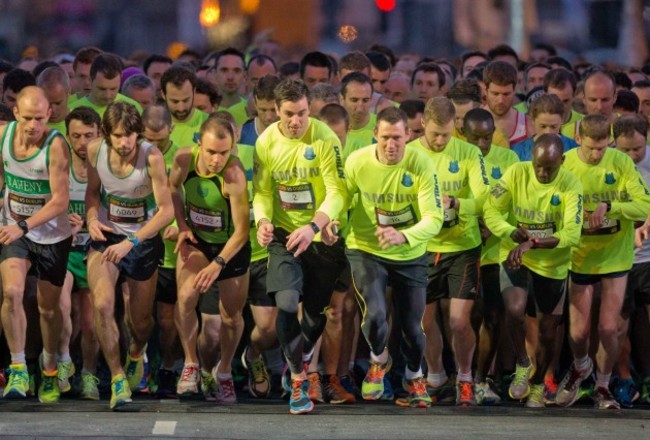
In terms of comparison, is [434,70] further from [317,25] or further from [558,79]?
[317,25]

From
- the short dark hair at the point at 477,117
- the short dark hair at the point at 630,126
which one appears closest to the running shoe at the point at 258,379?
the short dark hair at the point at 477,117

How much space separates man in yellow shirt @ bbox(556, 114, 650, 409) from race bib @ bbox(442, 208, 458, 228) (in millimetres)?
861

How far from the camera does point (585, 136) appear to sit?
12.7 metres

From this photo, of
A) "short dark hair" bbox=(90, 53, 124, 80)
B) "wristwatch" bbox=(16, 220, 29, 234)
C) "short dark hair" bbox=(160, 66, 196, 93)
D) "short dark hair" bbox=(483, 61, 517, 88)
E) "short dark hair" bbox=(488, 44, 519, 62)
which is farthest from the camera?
"short dark hair" bbox=(488, 44, 519, 62)

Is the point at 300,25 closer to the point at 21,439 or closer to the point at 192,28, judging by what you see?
the point at 192,28

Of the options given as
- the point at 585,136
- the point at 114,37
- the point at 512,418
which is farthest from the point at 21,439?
the point at 114,37

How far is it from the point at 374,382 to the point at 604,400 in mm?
1588

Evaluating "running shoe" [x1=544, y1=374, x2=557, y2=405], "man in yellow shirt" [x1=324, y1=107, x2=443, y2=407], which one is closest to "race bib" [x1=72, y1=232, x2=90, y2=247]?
"man in yellow shirt" [x1=324, y1=107, x2=443, y2=407]

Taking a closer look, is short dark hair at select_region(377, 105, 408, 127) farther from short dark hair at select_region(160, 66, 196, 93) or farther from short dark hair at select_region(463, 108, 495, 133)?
short dark hair at select_region(160, 66, 196, 93)

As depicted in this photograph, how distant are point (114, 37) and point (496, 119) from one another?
17583mm

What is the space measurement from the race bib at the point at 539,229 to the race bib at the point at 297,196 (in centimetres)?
146

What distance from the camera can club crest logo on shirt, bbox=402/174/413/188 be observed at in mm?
12062

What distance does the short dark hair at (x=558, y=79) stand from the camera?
47.8ft

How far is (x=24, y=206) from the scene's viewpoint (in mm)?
12211
